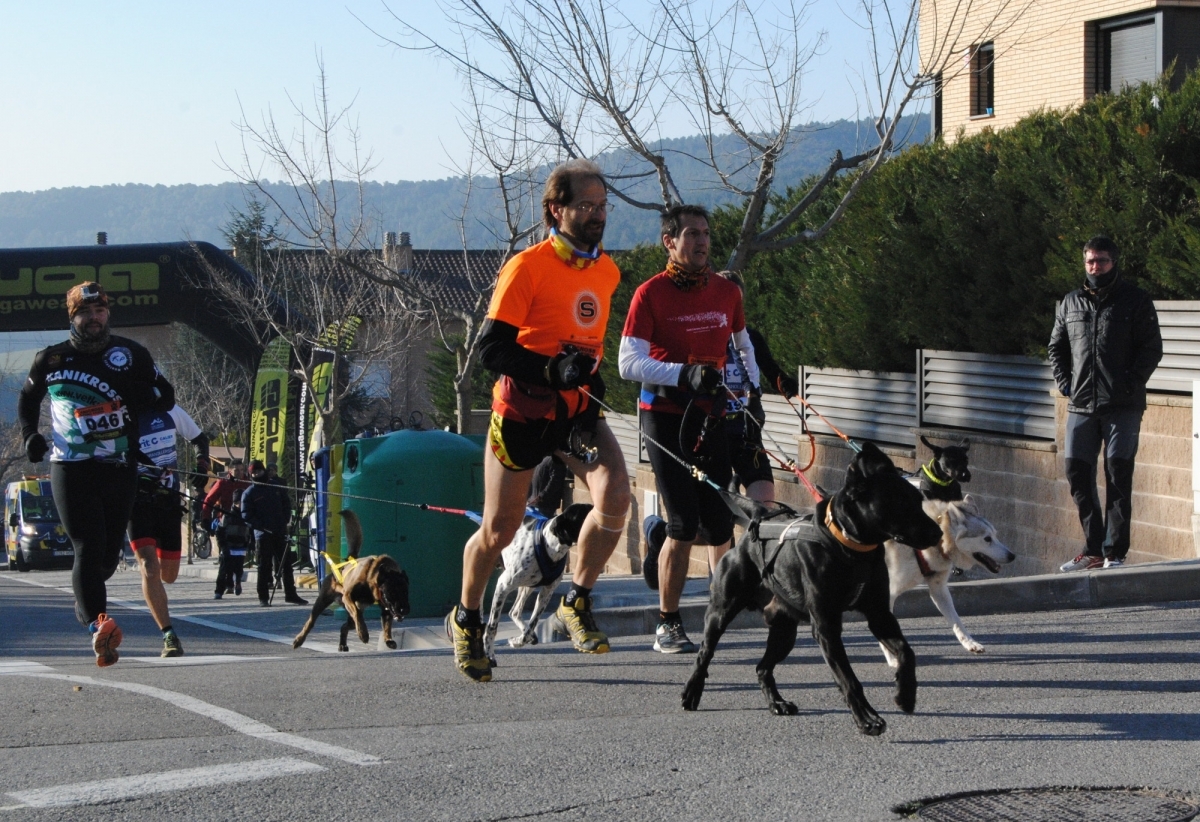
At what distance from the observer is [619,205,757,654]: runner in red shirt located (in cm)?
639

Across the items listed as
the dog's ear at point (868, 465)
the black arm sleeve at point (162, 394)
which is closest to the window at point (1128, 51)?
the black arm sleeve at point (162, 394)

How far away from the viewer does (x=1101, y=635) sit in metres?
7.00

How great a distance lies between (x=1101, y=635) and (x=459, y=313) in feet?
50.3

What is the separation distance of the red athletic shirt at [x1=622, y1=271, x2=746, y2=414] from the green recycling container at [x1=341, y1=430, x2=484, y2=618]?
6.45m

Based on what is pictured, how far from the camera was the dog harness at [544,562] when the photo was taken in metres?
7.73

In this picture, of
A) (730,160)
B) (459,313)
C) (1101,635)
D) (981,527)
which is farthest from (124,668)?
(459,313)

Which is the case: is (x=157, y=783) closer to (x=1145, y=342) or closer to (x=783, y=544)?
(x=783, y=544)

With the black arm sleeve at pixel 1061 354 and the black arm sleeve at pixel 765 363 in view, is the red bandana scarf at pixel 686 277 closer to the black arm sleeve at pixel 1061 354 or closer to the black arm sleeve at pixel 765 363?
the black arm sleeve at pixel 765 363

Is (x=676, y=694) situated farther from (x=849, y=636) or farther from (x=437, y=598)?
(x=437, y=598)

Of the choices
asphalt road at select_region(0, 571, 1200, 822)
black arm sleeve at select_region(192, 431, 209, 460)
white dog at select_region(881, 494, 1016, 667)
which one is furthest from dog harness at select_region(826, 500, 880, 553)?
black arm sleeve at select_region(192, 431, 209, 460)

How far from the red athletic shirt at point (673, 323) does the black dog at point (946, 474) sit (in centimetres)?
145

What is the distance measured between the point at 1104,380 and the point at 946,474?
1.87 m

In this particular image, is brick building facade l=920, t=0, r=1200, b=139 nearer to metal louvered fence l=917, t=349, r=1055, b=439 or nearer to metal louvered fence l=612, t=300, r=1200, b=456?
metal louvered fence l=612, t=300, r=1200, b=456

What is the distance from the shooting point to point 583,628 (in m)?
6.67
